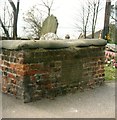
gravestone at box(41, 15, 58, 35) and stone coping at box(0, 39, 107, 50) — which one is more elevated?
gravestone at box(41, 15, 58, 35)

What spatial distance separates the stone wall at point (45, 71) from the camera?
4.90 metres

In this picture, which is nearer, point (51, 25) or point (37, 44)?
point (37, 44)

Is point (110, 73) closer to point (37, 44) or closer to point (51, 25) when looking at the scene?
point (51, 25)

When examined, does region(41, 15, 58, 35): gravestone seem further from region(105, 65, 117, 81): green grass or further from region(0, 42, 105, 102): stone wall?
region(105, 65, 117, 81): green grass

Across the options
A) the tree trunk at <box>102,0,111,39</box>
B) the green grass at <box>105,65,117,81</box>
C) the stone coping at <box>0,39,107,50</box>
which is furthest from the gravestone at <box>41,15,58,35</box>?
the tree trunk at <box>102,0,111,39</box>

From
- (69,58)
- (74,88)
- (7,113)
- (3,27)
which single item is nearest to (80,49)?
(69,58)

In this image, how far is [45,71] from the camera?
16.9 feet

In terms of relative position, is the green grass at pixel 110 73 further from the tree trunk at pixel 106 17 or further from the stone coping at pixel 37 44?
the tree trunk at pixel 106 17

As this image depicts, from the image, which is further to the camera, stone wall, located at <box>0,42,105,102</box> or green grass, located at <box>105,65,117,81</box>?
green grass, located at <box>105,65,117,81</box>

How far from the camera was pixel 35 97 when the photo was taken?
5000 mm

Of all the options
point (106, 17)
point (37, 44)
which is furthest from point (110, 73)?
point (106, 17)

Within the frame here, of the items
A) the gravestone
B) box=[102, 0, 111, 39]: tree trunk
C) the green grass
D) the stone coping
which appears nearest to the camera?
the stone coping

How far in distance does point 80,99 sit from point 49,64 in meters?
0.84

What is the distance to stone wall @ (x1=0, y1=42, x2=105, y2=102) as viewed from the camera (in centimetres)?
490
